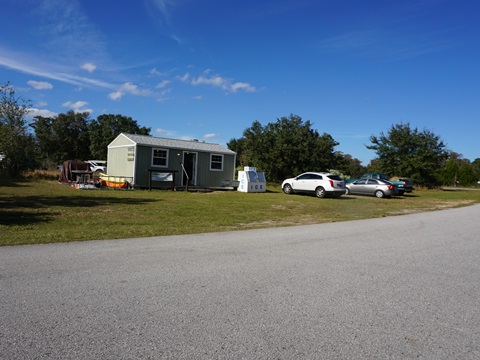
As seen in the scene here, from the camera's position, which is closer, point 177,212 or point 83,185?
point 177,212

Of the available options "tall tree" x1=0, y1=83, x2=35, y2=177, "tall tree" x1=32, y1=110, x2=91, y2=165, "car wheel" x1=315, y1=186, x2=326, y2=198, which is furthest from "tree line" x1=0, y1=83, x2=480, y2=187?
"tall tree" x1=32, y1=110, x2=91, y2=165

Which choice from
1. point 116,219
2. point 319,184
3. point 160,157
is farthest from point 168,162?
point 116,219

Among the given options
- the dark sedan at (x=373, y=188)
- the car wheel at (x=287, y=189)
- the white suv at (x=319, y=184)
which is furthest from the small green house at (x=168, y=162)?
the dark sedan at (x=373, y=188)

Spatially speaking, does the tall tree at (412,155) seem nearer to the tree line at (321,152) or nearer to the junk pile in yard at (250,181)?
the tree line at (321,152)

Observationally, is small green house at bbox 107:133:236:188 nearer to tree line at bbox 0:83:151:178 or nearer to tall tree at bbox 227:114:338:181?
tall tree at bbox 227:114:338:181

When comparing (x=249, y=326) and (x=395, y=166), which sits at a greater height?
(x=395, y=166)

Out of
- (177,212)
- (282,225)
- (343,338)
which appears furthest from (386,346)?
(177,212)

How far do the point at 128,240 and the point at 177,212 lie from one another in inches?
209

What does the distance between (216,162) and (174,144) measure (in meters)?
3.35

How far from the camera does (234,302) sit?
4.28 meters

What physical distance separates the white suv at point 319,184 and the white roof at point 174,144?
5.96 metres

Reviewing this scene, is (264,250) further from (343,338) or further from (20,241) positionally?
(20,241)

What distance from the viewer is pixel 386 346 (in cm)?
336

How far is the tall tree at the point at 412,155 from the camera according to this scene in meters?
42.5
